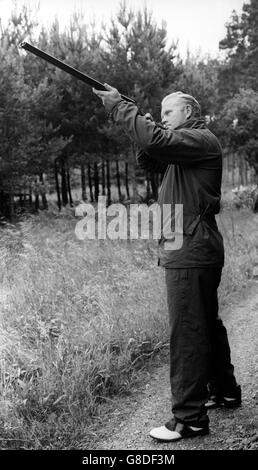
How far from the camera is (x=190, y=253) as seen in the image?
308 cm

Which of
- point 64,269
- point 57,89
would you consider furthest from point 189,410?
point 57,89

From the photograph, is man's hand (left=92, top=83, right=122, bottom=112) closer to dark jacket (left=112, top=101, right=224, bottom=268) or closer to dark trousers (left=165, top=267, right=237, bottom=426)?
dark jacket (left=112, top=101, right=224, bottom=268)

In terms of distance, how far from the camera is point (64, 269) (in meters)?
6.77

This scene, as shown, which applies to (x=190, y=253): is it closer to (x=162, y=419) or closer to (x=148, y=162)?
(x=148, y=162)

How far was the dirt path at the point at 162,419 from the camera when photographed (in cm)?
322

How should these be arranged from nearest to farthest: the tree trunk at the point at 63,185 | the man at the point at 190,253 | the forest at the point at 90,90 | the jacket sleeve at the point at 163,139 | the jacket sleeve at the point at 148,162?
the jacket sleeve at the point at 163,139, the man at the point at 190,253, the jacket sleeve at the point at 148,162, the forest at the point at 90,90, the tree trunk at the point at 63,185

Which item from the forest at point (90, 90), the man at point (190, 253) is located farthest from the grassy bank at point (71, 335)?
the forest at point (90, 90)

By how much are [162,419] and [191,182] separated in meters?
1.77

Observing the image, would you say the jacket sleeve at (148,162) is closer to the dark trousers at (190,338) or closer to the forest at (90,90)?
the dark trousers at (190,338)

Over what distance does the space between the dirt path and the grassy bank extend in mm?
125

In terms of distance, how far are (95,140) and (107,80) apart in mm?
2607
